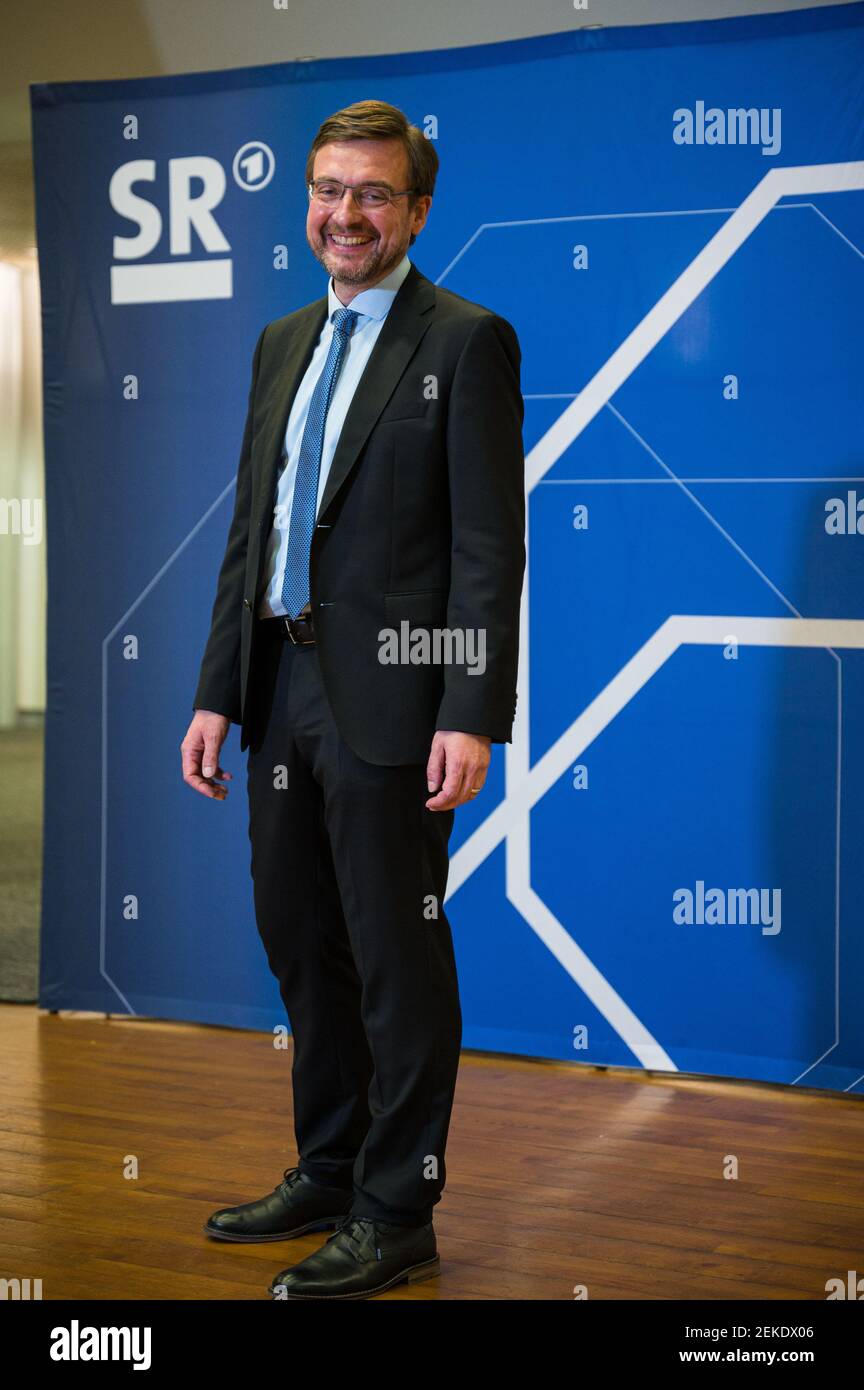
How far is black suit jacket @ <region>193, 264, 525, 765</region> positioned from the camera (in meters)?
2.17

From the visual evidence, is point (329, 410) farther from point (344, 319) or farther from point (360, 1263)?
point (360, 1263)

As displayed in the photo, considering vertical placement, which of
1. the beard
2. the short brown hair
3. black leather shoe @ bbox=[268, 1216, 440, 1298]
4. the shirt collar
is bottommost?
black leather shoe @ bbox=[268, 1216, 440, 1298]

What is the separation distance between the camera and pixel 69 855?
3912mm

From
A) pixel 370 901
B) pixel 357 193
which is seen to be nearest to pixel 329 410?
pixel 357 193

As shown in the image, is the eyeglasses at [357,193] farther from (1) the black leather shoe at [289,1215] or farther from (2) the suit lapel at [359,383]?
(1) the black leather shoe at [289,1215]

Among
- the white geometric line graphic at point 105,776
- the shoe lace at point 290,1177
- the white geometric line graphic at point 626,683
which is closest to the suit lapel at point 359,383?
the shoe lace at point 290,1177

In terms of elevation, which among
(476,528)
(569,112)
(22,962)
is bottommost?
(22,962)

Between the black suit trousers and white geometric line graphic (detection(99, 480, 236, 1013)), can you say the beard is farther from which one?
white geometric line graphic (detection(99, 480, 236, 1013))

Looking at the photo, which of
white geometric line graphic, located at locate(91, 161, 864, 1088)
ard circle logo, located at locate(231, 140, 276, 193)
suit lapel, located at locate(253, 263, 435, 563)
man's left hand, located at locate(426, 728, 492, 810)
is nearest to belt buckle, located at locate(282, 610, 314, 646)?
suit lapel, located at locate(253, 263, 435, 563)

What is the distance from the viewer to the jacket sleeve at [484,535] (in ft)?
7.05

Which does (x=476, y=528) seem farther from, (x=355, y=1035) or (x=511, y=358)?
(x=355, y=1035)

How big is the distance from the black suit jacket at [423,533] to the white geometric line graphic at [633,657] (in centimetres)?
115

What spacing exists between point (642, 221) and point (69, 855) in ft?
6.45
